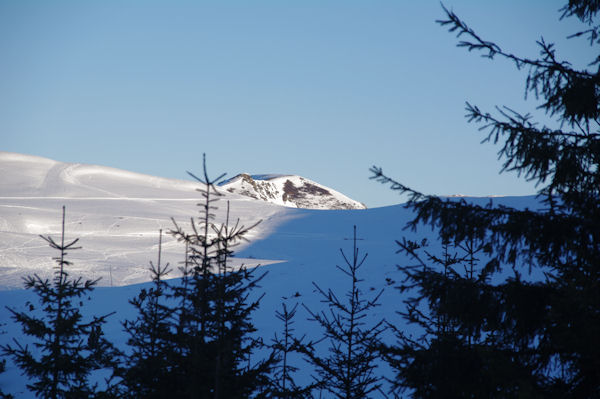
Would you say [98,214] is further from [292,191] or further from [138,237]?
[292,191]

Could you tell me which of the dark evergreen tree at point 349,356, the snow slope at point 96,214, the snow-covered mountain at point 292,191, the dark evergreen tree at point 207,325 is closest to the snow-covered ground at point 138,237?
the snow slope at point 96,214

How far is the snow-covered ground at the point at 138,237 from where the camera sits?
2333 cm

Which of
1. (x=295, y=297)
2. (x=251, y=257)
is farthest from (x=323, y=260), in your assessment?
(x=295, y=297)

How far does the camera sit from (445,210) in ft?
13.7

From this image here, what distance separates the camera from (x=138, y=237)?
4312 centimetres

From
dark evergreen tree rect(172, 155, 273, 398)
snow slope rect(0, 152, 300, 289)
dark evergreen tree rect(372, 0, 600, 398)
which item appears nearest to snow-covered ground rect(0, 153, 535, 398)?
snow slope rect(0, 152, 300, 289)

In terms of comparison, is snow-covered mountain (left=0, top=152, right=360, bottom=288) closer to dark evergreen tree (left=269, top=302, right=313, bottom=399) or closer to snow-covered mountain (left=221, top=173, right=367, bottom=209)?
dark evergreen tree (left=269, top=302, right=313, bottom=399)

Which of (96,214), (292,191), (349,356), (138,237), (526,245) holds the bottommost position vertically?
(138,237)

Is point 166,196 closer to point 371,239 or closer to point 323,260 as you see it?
point 371,239

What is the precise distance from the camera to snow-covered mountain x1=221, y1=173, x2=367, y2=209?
140 meters

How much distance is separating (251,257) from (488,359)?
108 feet

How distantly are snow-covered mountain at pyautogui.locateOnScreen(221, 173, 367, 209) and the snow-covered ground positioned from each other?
6414 cm

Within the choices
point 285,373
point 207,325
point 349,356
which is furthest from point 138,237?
point 207,325

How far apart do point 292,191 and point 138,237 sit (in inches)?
4797
